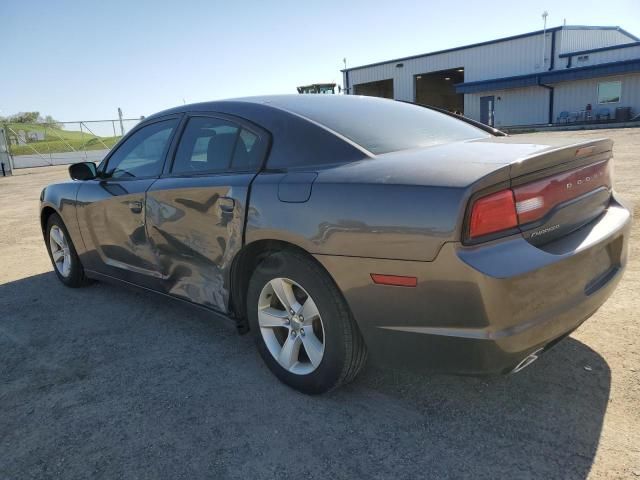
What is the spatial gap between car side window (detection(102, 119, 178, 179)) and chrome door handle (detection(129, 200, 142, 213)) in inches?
8.5

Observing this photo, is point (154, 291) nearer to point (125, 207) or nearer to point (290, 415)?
point (125, 207)

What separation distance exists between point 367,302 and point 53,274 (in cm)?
442

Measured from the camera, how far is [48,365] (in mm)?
3193

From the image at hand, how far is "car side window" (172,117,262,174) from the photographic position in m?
2.84

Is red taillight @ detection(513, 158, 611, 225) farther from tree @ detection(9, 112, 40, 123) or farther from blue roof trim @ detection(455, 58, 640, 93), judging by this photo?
tree @ detection(9, 112, 40, 123)

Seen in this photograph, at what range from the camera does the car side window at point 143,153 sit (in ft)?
11.5

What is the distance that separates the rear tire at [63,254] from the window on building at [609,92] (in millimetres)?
31054

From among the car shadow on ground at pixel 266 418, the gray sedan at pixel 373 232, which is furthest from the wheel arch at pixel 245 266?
the car shadow on ground at pixel 266 418

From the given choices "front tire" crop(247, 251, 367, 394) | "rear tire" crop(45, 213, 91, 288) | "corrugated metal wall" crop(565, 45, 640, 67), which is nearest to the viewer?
"front tire" crop(247, 251, 367, 394)

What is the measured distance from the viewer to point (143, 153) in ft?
12.3

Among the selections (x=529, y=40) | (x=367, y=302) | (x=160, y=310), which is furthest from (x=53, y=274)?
(x=529, y=40)

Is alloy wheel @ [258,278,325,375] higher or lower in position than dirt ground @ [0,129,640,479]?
higher

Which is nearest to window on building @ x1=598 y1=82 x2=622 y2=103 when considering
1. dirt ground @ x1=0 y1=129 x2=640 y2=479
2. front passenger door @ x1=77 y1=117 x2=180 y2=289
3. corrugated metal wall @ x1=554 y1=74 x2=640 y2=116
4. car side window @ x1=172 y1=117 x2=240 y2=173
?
corrugated metal wall @ x1=554 y1=74 x2=640 y2=116

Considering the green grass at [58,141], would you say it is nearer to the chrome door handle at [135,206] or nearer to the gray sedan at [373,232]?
the chrome door handle at [135,206]
